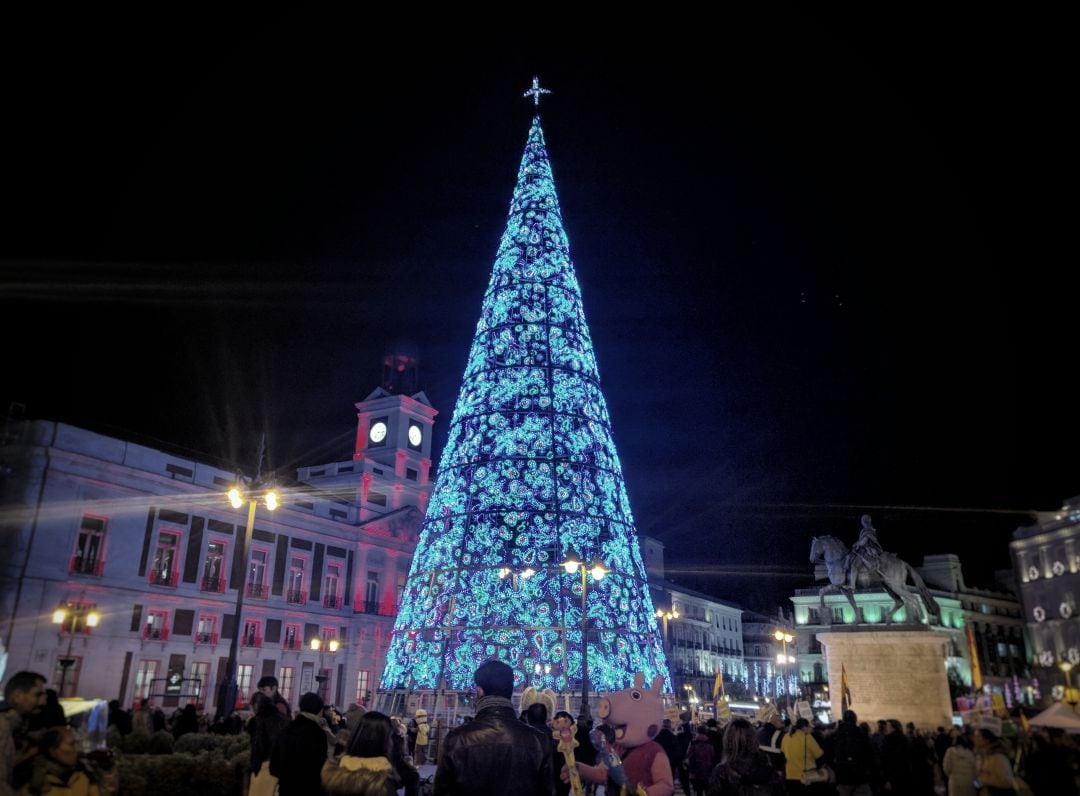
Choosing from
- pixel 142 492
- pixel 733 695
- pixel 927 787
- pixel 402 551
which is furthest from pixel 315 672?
pixel 733 695

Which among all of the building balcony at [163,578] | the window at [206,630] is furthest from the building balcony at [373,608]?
the building balcony at [163,578]

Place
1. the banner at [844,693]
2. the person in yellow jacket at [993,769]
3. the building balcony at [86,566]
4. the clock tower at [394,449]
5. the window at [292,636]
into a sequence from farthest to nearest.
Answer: the clock tower at [394,449] → the window at [292,636] → the building balcony at [86,566] → the banner at [844,693] → the person in yellow jacket at [993,769]

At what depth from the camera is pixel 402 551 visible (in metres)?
49.2

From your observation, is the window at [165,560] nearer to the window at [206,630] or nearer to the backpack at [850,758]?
the window at [206,630]

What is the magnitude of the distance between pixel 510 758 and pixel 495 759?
77 mm

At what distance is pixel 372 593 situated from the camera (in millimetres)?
46750

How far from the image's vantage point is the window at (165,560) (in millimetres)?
34656

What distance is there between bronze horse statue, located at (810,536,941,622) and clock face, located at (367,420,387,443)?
35.6 meters

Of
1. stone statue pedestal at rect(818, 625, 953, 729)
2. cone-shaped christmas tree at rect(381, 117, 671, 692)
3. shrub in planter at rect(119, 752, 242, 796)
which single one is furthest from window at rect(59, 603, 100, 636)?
stone statue pedestal at rect(818, 625, 953, 729)

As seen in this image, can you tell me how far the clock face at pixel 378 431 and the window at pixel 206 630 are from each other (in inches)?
755

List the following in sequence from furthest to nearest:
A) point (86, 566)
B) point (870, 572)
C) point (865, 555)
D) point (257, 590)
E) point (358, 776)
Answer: point (257, 590) → point (86, 566) → point (865, 555) → point (870, 572) → point (358, 776)

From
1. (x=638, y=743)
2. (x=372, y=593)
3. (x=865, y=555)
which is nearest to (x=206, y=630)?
(x=372, y=593)

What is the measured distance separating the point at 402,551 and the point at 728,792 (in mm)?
44557

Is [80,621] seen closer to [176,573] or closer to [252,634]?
[176,573]
